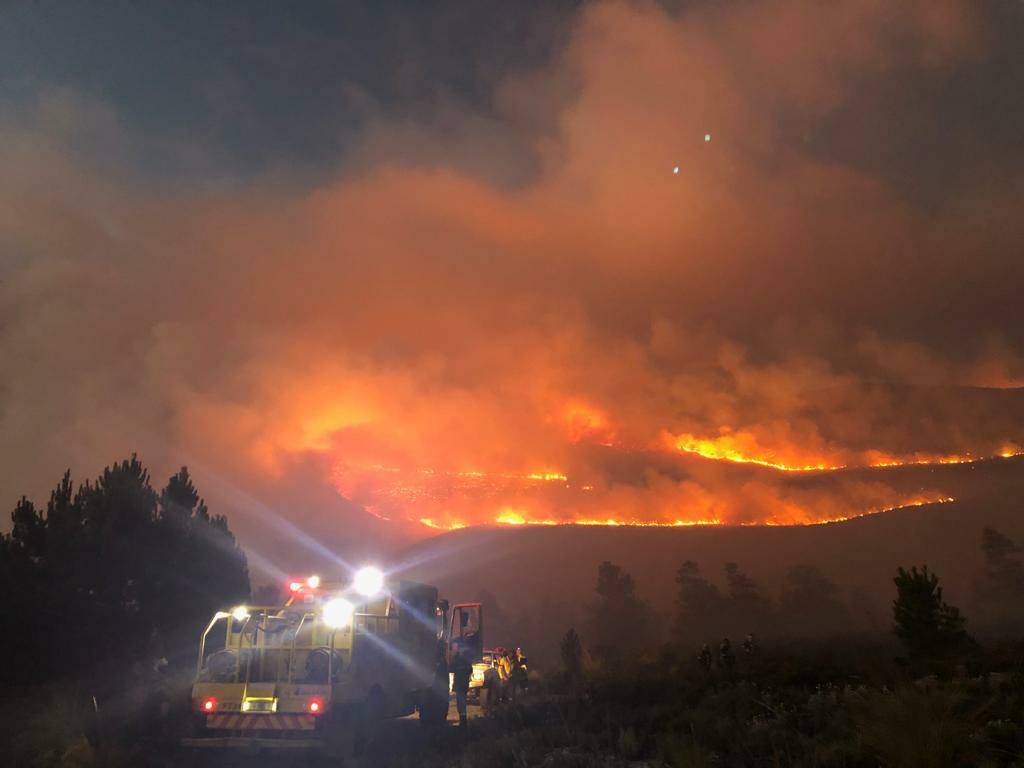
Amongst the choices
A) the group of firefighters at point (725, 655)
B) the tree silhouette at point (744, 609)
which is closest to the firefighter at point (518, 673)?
the group of firefighters at point (725, 655)

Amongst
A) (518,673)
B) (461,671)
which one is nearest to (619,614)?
(518,673)

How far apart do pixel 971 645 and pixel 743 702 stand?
1965 centimetres

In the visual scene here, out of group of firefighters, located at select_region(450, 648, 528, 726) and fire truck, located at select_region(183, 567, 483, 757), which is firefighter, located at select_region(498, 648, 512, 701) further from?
fire truck, located at select_region(183, 567, 483, 757)

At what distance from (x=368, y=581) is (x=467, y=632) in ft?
20.5

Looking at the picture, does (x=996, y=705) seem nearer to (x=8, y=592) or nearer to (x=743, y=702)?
(x=743, y=702)

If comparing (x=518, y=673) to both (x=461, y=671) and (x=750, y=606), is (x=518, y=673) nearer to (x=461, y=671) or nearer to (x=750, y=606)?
(x=461, y=671)

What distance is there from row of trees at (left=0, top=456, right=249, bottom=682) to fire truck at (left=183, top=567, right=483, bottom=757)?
1588 centimetres

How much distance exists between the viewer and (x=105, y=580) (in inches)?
1123

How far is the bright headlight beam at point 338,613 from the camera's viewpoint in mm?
13203

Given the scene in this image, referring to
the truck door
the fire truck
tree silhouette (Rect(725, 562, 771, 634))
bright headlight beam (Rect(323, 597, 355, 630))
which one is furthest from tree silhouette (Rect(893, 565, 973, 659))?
tree silhouette (Rect(725, 562, 771, 634))

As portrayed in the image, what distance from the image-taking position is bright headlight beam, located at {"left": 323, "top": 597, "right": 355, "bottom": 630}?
520 inches

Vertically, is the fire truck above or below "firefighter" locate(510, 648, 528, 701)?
above

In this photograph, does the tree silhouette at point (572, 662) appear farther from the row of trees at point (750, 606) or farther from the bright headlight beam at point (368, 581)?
the row of trees at point (750, 606)

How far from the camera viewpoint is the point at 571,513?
565 ft
